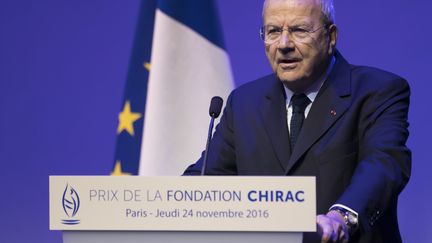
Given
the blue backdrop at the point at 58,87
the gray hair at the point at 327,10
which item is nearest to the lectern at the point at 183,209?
the gray hair at the point at 327,10

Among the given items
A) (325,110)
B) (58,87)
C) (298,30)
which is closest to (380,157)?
(325,110)

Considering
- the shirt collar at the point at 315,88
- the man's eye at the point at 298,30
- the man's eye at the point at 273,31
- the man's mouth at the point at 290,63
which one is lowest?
the shirt collar at the point at 315,88

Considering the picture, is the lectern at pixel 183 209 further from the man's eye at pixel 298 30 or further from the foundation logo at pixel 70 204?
the man's eye at pixel 298 30

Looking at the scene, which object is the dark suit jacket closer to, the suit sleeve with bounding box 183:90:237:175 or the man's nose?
the suit sleeve with bounding box 183:90:237:175

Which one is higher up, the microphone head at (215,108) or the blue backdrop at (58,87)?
the blue backdrop at (58,87)

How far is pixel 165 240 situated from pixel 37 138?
258 centimetres

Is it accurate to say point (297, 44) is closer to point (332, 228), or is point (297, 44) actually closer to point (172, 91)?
point (332, 228)

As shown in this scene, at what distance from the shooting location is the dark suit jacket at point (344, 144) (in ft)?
7.46

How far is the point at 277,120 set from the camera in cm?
263

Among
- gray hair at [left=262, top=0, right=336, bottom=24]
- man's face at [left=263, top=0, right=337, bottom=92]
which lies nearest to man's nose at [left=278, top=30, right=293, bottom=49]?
man's face at [left=263, top=0, right=337, bottom=92]

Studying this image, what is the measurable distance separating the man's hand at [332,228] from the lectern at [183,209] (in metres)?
0.16

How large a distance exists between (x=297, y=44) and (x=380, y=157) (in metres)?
0.49

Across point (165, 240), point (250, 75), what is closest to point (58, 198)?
point (165, 240)

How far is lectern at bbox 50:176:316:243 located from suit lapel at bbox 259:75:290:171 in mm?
698
